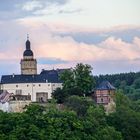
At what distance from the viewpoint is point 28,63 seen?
333 ft

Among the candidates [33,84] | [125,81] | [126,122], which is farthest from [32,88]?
[125,81]

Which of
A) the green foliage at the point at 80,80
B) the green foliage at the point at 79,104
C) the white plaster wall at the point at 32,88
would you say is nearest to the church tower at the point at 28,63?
the white plaster wall at the point at 32,88

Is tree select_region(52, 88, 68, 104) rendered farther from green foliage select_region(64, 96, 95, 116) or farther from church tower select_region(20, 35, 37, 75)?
church tower select_region(20, 35, 37, 75)

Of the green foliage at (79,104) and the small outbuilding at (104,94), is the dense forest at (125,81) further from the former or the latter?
the green foliage at (79,104)

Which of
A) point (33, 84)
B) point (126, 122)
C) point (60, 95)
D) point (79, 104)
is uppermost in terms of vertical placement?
point (33, 84)

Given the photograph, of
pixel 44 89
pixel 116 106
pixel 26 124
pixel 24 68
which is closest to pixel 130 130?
pixel 116 106

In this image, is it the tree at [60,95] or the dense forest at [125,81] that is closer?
the tree at [60,95]

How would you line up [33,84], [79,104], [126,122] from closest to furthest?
1. [126,122]
2. [79,104]
3. [33,84]

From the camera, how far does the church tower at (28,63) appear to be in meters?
102

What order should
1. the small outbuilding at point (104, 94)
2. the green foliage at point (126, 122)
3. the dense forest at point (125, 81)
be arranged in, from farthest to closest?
the dense forest at point (125, 81) → the small outbuilding at point (104, 94) → the green foliage at point (126, 122)

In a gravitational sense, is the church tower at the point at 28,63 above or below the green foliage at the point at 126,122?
above

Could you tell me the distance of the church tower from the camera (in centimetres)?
10156

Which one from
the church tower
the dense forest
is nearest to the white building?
the church tower

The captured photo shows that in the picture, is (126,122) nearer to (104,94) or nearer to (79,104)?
(79,104)
